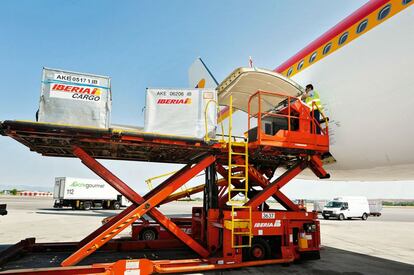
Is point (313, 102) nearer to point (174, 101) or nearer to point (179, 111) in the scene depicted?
point (179, 111)

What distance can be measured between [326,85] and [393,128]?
228cm

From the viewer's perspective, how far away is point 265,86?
868cm

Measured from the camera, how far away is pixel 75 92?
6168 mm

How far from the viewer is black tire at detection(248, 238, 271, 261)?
7.29 metres

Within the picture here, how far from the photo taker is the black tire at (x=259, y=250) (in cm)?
729

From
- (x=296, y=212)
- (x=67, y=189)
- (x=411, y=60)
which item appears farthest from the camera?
(x=67, y=189)

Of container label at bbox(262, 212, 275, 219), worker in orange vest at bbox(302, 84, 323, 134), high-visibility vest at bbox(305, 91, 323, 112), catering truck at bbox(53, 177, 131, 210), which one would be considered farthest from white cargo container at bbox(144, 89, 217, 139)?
catering truck at bbox(53, 177, 131, 210)

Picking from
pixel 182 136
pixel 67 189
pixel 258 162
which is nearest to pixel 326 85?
pixel 258 162

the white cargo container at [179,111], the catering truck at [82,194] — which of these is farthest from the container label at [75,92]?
the catering truck at [82,194]

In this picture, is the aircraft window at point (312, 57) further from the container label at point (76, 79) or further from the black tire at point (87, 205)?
the black tire at point (87, 205)

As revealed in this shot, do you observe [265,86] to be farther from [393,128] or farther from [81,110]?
[81,110]

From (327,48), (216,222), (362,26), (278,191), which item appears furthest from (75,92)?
(362,26)

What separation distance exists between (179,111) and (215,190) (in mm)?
2419

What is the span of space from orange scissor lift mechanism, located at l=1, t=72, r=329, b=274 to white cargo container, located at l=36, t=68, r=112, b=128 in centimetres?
24
